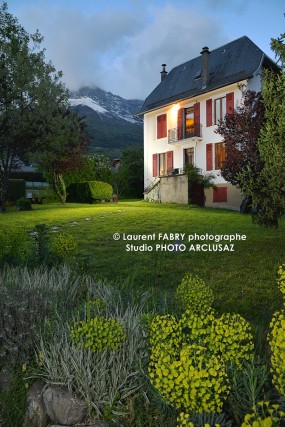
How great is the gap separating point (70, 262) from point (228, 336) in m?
3.82

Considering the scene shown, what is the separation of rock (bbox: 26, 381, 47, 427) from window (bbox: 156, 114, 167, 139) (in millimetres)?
28165

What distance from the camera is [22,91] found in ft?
55.4

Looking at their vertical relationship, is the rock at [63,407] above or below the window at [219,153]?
below

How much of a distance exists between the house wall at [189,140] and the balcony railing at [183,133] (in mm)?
303

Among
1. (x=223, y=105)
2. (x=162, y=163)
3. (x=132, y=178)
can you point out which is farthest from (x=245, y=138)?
(x=132, y=178)

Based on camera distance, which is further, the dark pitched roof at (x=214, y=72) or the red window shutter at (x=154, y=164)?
the red window shutter at (x=154, y=164)

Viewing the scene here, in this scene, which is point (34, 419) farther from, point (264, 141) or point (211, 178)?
point (211, 178)

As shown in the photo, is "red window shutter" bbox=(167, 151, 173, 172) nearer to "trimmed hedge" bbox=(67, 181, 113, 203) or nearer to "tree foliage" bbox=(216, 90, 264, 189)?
"trimmed hedge" bbox=(67, 181, 113, 203)

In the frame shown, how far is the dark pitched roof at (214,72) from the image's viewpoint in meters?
23.9

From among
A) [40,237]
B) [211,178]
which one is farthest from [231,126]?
[211,178]

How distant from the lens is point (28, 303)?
384 cm

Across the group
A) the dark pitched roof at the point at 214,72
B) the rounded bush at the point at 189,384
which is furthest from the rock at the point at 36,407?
the dark pitched roof at the point at 214,72

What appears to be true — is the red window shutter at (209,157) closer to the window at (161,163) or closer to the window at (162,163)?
the window at (161,163)

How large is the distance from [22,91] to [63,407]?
16.0 metres
